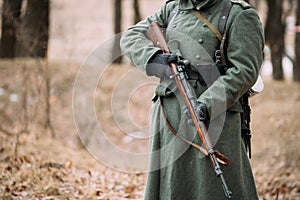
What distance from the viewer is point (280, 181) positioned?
6781 mm

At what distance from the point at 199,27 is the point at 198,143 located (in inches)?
31.3

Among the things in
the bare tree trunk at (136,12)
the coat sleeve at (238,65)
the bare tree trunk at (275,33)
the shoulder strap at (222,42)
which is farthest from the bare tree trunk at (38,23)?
the bare tree trunk at (275,33)

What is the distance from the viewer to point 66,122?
12.1 meters

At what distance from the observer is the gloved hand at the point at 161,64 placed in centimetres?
343

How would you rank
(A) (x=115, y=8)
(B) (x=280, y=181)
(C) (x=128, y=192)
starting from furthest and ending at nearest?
(A) (x=115, y=8) < (B) (x=280, y=181) < (C) (x=128, y=192)

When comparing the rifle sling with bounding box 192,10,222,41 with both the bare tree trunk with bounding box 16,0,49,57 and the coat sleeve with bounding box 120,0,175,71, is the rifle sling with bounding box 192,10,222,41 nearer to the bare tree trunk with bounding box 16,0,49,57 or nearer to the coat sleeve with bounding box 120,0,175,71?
the coat sleeve with bounding box 120,0,175,71

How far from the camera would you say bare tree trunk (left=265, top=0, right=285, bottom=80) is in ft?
Result: 54.0

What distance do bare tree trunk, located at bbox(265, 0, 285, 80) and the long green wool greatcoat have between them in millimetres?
13401

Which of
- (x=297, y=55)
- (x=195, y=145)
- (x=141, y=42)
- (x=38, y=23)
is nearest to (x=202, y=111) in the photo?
(x=195, y=145)

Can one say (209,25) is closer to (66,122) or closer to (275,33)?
(66,122)

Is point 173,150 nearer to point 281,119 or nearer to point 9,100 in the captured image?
point 281,119

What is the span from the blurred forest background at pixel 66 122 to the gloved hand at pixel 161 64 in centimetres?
225

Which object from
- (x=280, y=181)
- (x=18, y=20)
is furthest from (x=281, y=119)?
(x=18, y=20)

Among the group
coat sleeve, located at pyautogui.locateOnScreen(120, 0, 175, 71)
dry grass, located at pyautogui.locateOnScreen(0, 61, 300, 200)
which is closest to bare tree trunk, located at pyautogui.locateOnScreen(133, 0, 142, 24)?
dry grass, located at pyautogui.locateOnScreen(0, 61, 300, 200)
